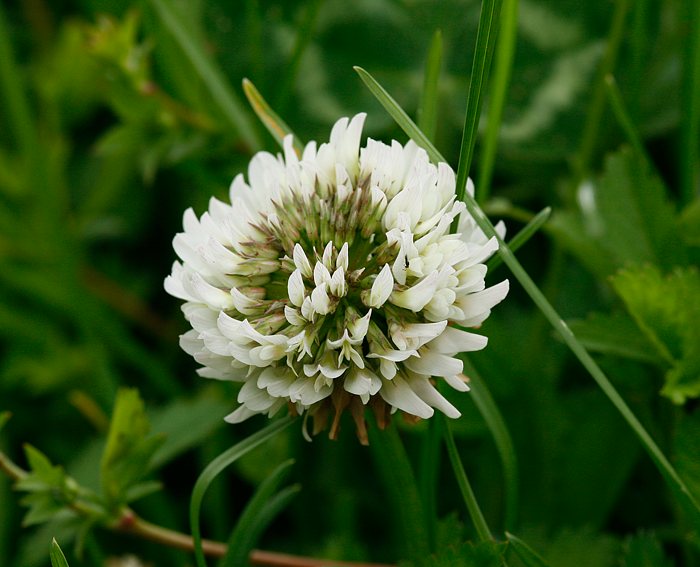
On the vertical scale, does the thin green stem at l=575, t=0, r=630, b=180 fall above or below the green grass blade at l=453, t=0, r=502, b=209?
above

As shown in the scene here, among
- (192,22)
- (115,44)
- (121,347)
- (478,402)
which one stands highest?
(192,22)

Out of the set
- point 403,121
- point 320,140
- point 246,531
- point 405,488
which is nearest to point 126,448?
point 246,531

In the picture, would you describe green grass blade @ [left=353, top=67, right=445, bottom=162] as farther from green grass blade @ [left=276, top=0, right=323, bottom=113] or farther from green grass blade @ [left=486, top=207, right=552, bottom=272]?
green grass blade @ [left=276, top=0, right=323, bottom=113]

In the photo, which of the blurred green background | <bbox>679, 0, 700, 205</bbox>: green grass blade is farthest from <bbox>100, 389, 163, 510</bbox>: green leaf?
<bbox>679, 0, 700, 205</bbox>: green grass blade

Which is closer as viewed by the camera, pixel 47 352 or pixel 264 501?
pixel 264 501

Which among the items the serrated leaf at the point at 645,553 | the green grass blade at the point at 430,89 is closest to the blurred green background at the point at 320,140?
the serrated leaf at the point at 645,553

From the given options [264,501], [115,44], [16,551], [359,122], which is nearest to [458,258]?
[359,122]

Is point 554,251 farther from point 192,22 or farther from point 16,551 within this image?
point 16,551

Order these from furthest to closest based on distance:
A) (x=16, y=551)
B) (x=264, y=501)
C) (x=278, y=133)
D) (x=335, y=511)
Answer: (x=16, y=551)
(x=335, y=511)
(x=278, y=133)
(x=264, y=501)
